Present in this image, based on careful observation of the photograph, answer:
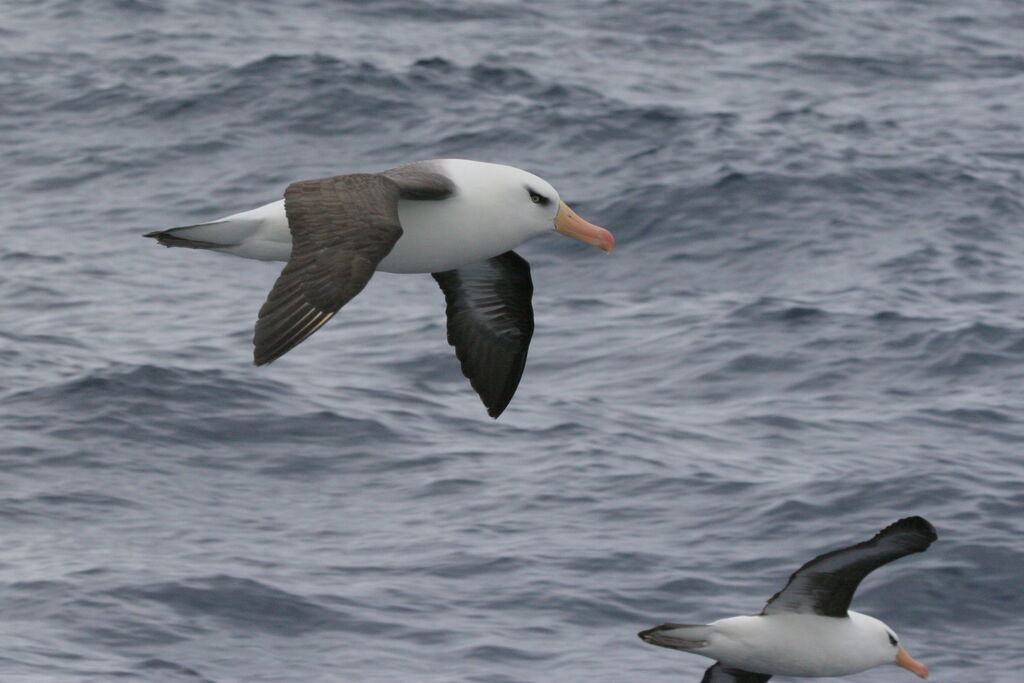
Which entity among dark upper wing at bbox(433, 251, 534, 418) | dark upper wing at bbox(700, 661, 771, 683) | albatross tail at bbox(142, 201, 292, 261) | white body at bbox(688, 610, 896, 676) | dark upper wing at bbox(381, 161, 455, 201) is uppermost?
dark upper wing at bbox(381, 161, 455, 201)

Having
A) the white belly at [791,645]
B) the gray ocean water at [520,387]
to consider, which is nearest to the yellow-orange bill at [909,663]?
the white belly at [791,645]

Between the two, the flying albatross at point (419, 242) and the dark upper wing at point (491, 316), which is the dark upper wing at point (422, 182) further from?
the dark upper wing at point (491, 316)

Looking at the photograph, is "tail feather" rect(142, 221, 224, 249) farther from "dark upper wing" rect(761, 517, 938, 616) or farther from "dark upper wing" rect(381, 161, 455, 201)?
"dark upper wing" rect(761, 517, 938, 616)

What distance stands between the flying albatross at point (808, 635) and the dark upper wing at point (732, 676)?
0.73 feet

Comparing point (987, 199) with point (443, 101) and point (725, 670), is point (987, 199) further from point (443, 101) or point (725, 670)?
point (725, 670)

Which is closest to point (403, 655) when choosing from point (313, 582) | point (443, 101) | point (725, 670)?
point (313, 582)

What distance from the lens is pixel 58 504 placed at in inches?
528

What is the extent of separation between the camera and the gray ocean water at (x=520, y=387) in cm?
1198

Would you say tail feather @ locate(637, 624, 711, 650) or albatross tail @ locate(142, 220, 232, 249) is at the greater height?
albatross tail @ locate(142, 220, 232, 249)

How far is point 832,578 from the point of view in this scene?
9.61 metres

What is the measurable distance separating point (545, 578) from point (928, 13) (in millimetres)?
20218

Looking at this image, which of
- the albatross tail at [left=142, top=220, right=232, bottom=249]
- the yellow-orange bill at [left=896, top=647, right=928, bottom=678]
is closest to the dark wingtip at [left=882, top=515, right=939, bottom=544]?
the yellow-orange bill at [left=896, top=647, right=928, bottom=678]

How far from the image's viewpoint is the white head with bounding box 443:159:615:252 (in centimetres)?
902

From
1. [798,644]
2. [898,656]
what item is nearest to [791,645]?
[798,644]
